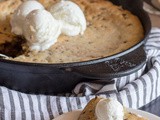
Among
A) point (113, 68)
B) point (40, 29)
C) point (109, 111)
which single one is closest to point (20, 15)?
point (40, 29)

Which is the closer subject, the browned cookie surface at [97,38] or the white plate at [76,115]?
the white plate at [76,115]

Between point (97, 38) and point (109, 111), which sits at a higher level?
point (109, 111)

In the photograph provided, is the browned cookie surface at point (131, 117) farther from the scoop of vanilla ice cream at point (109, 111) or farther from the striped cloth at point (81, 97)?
the striped cloth at point (81, 97)

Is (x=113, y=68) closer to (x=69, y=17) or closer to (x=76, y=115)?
(x=76, y=115)

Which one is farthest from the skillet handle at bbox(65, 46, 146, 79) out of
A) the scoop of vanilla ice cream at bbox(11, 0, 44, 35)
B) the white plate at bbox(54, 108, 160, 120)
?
the scoop of vanilla ice cream at bbox(11, 0, 44, 35)

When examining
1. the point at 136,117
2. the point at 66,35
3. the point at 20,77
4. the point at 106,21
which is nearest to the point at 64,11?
the point at 66,35

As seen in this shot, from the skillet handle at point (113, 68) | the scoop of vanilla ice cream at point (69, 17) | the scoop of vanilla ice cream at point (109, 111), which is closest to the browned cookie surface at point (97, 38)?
the scoop of vanilla ice cream at point (69, 17)
